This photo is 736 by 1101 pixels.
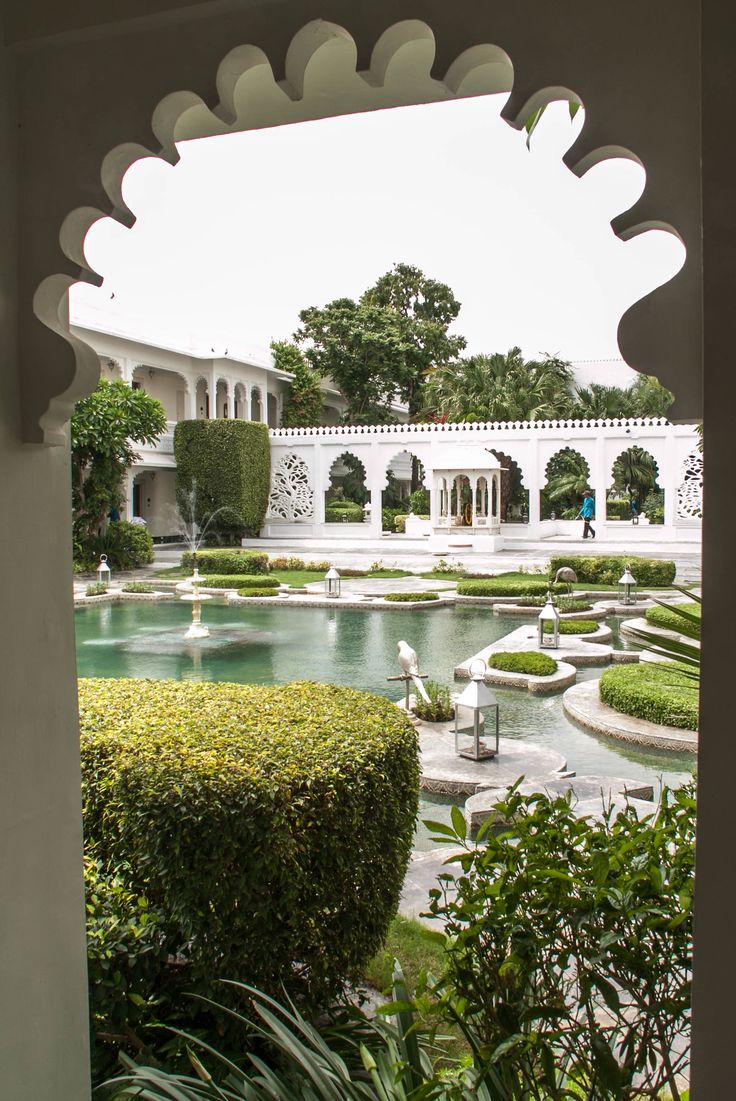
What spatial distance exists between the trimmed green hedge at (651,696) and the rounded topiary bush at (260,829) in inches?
178

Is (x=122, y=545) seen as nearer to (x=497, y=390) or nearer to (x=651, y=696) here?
(x=497, y=390)

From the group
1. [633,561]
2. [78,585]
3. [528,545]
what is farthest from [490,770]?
[528,545]

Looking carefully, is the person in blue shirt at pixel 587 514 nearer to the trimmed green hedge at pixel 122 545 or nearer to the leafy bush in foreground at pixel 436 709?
the trimmed green hedge at pixel 122 545

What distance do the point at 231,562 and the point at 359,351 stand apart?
45.1 ft

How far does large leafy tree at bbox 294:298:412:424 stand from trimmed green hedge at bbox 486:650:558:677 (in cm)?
2191

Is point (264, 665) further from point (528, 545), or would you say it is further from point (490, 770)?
point (528, 545)

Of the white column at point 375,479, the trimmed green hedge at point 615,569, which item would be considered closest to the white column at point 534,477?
the white column at point 375,479

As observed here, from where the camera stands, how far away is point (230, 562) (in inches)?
738

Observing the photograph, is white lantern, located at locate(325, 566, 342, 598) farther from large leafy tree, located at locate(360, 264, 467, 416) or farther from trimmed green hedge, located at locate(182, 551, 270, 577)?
large leafy tree, located at locate(360, 264, 467, 416)

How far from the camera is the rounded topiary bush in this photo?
246cm

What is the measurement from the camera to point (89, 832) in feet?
9.58

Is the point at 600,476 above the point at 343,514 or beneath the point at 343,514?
above

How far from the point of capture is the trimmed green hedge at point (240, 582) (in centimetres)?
1655

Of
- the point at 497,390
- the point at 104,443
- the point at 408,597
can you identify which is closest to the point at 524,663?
the point at 408,597
